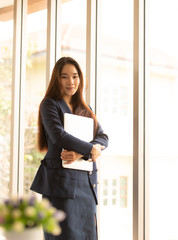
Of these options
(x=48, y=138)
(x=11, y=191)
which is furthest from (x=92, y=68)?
(x=11, y=191)

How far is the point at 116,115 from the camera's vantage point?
112 inches

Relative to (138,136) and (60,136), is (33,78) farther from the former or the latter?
(60,136)

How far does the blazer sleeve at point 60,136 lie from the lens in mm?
1979

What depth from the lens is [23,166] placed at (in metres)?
3.69

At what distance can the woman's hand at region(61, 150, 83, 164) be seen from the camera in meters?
2.00

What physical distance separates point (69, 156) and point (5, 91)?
2161 mm

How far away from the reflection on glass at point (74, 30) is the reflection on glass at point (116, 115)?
223mm

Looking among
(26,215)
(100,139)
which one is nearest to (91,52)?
(100,139)

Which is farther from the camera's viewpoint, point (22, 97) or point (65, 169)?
point (22, 97)

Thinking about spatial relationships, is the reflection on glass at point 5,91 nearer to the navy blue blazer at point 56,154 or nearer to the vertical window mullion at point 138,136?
the vertical window mullion at point 138,136
